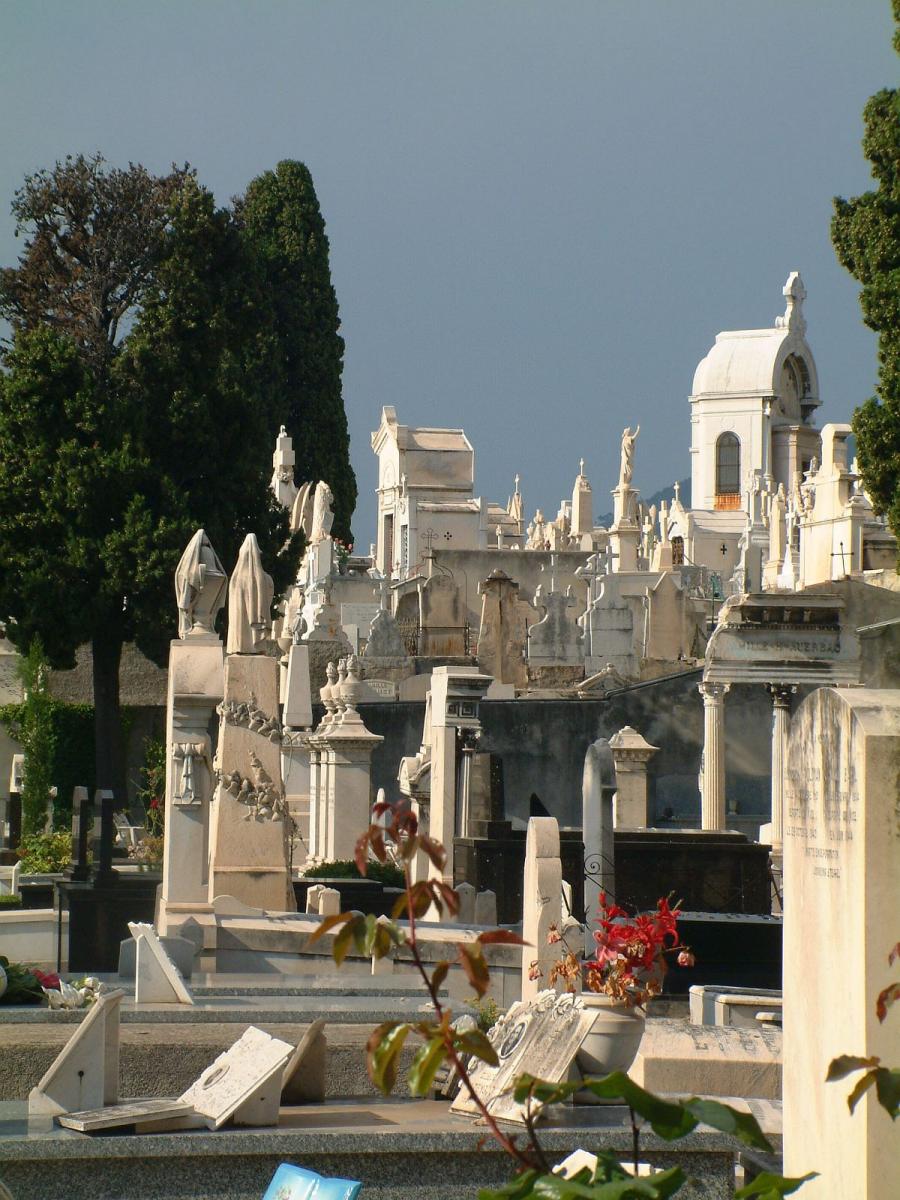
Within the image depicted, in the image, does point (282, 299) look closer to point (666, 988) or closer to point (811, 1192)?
point (666, 988)

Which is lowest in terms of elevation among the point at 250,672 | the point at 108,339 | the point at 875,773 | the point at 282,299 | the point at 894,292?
the point at 875,773

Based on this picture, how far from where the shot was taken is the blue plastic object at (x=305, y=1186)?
19.9 ft

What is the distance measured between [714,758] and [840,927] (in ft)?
61.7

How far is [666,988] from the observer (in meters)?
15.0

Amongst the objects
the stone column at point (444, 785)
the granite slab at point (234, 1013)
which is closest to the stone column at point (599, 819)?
the stone column at point (444, 785)

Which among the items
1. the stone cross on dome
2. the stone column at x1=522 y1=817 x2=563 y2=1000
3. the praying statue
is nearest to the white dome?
the stone cross on dome

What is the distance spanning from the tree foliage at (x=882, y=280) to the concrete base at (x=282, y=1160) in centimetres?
1345

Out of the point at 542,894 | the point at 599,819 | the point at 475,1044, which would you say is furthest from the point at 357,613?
the point at 475,1044

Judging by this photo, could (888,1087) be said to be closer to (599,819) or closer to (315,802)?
(599,819)

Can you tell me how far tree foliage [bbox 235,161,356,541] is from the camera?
4812 cm

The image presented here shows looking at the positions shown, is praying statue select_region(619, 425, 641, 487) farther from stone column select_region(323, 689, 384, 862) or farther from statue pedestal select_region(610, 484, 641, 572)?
stone column select_region(323, 689, 384, 862)

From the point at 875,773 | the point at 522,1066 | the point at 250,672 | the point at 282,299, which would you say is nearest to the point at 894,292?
the point at 250,672

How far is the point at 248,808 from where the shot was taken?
17250mm

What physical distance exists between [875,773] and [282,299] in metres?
43.8
